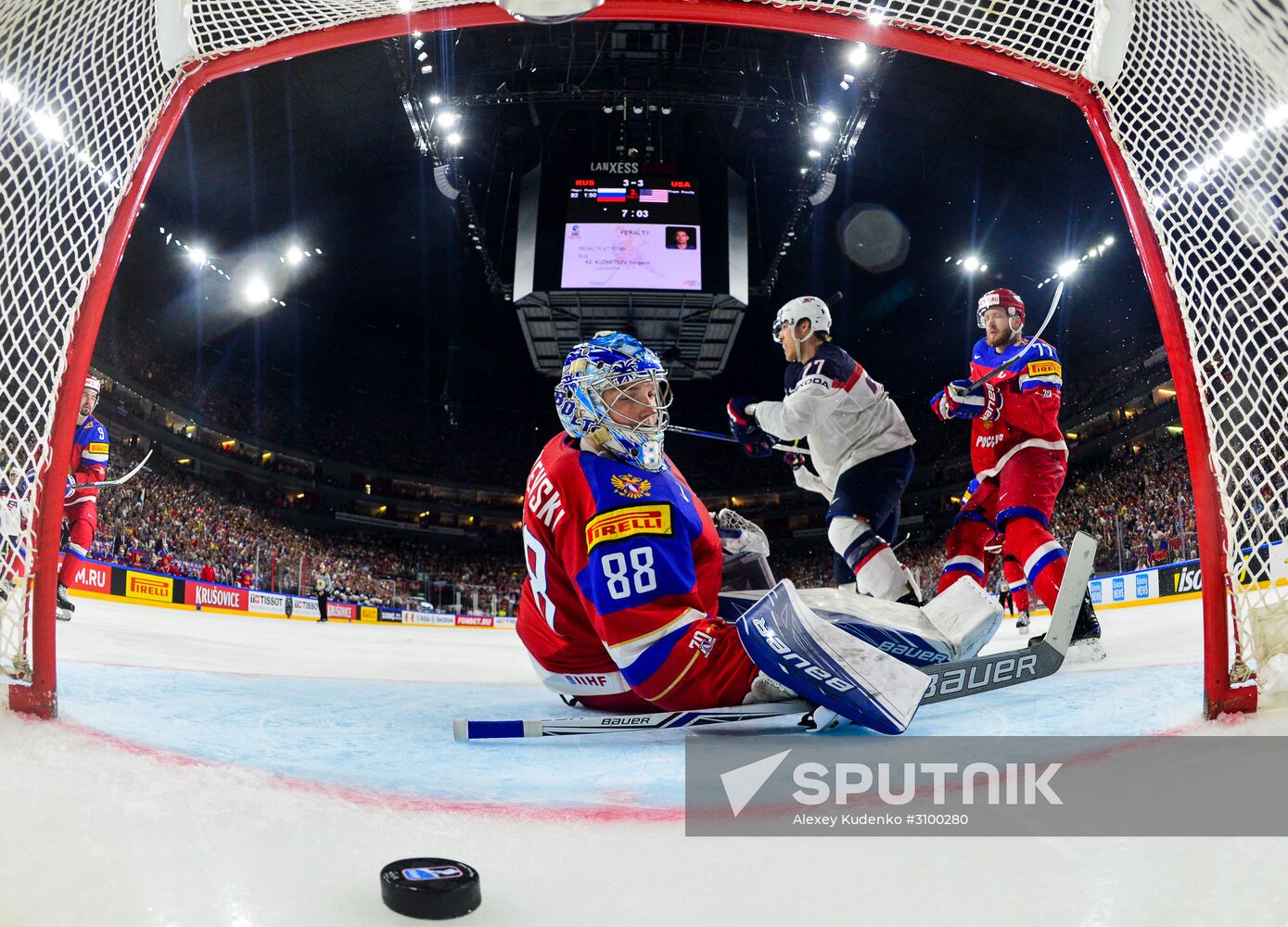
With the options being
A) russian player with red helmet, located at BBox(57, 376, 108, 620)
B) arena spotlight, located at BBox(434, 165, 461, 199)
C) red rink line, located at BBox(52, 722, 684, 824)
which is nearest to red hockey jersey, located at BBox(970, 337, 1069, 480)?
red rink line, located at BBox(52, 722, 684, 824)

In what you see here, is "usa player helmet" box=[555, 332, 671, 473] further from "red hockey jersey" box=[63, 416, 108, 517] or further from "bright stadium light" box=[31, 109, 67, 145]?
"red hockey jersey" box=[63, 416, 108, 517]

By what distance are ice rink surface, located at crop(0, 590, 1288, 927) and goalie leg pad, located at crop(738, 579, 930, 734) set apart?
296 millimetres

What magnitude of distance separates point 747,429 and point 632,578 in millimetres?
1484

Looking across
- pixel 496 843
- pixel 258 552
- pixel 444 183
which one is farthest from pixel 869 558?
pixel 258 552

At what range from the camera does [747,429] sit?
3188 mm

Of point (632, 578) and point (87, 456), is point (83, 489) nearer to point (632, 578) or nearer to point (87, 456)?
point (87, 456)

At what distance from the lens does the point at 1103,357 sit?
1633 centimetres

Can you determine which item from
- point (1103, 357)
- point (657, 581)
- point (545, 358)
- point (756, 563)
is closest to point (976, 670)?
point (657, 581)

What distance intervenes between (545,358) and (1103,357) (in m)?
10.9

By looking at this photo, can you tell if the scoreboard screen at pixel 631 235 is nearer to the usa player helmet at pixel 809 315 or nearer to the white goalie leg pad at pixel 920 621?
the usa player helmet at pixel 809 315

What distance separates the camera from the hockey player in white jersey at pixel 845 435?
305 cm

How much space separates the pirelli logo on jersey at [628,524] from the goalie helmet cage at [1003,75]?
3.50 feet

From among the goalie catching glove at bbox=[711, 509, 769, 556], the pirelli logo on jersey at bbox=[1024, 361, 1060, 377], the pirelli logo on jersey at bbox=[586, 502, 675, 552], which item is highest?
the pirelli logo on jersey at bbox=[1024, 361, 1060, 377]

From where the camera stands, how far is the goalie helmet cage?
1.76 metres
